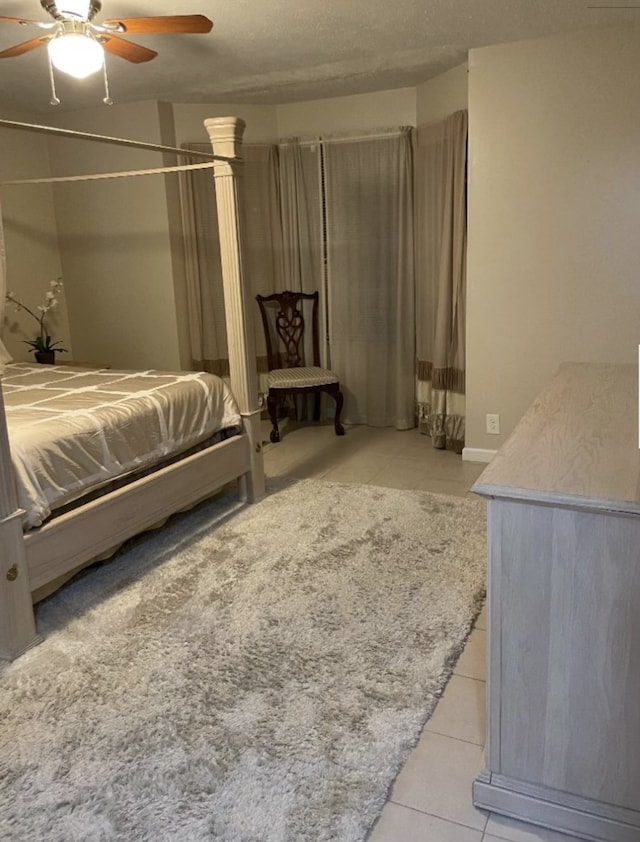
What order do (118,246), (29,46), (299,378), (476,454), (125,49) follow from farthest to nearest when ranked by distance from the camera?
(118,246) < (299,378) < (476,454) < (125,49) < (29,46)

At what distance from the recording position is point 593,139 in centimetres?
345

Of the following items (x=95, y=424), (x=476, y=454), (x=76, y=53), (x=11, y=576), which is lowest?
(x=476, y=454)

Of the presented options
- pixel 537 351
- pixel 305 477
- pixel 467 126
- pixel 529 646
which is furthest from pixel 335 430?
pixel 529 646

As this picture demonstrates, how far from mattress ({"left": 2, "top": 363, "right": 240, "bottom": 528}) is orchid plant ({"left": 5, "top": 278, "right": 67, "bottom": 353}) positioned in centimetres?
102

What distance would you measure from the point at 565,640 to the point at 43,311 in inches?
174

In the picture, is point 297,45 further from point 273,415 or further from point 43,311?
point 43,311

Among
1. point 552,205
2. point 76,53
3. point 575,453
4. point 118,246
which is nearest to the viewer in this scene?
point 575,453

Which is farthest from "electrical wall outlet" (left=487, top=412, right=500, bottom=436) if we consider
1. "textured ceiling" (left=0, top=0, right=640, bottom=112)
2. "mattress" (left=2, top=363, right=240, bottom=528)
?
"textured ceiling" (left=0, top=0, right=640, bottom=112)

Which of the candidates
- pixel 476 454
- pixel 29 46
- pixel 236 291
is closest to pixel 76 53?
pixel 29 46

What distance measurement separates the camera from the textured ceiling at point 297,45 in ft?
9.48

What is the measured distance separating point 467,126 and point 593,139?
2.32 ft

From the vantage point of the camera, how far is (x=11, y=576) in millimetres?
2230

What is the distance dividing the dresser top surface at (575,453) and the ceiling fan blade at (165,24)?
72.1 inches

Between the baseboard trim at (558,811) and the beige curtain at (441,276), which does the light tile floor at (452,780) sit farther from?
the beige curtain at (441,276)
